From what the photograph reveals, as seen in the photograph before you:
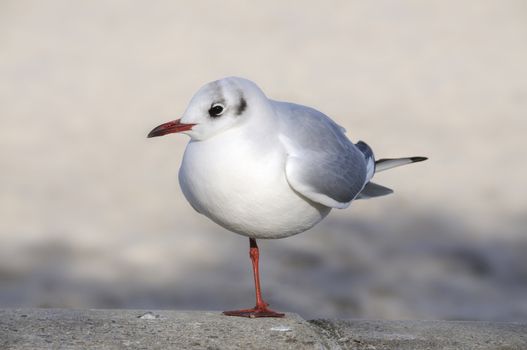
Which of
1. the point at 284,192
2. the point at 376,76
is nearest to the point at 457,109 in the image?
the point at 376,76

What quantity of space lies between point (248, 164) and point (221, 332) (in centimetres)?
53

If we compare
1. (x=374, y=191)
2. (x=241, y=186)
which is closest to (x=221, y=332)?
(x=241, y=186)

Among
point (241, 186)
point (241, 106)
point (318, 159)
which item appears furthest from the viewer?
point (318, 159)

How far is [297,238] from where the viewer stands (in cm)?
683

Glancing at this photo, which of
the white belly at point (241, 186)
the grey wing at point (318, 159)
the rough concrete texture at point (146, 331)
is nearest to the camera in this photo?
the rough concrete texture at point (146, 331)

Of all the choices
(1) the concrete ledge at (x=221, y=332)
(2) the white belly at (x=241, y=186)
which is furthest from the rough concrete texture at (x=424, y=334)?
(2) the white belly at (x=241, y=186)

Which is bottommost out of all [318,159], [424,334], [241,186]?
[424,334]

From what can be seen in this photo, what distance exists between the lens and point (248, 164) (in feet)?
10.2

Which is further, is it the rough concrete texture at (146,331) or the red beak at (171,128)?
the red beak at (171,128)

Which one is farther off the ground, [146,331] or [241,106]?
[241,106]

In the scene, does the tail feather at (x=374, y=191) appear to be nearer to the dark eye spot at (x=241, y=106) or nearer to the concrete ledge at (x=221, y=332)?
the concrete ledge at (x=221, y=332)

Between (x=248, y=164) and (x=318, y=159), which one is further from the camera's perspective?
(x=318, y=159)

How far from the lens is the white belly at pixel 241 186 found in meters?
3.09

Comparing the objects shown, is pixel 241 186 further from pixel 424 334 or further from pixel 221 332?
pixel 424 334
